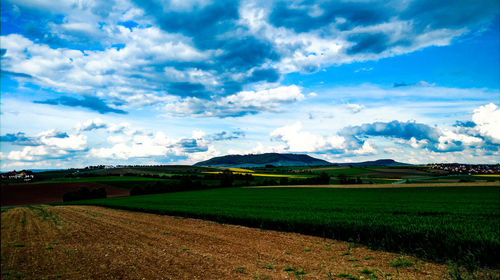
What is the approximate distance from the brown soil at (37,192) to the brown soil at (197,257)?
59.4 m

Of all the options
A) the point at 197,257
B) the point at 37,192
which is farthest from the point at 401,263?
the point at 37,192

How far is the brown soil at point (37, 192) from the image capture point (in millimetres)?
66838

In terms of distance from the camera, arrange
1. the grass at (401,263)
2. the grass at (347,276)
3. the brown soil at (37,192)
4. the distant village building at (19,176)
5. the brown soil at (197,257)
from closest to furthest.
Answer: the grass at (347,276), the brown soil at (197,257), the grass at (401,263), the brown soil at (37,192), the distant village building at (19,176)

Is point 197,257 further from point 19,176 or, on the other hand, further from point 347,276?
point 19,176

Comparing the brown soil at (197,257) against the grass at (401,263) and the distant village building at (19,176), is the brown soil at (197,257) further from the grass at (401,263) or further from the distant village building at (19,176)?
the distant village building at (19,176)

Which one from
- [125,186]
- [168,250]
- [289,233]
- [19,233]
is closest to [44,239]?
[19,233]

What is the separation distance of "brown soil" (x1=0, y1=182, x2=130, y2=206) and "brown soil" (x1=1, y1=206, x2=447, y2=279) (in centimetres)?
5936

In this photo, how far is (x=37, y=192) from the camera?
7488 cm

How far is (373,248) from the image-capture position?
14.5 m

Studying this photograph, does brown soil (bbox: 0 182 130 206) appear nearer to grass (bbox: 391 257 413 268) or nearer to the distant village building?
the distant village building

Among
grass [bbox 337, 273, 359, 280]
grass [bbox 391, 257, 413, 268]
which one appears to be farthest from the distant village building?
grass [bbox 391, 257, 413, 268]

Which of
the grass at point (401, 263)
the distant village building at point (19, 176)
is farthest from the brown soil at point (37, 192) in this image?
the grass at point (401, 263)

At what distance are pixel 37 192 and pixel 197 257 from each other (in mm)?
81855

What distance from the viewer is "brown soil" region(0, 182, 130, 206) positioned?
6684 cm
